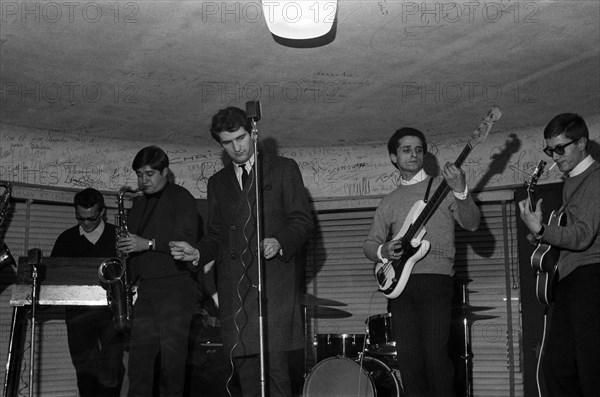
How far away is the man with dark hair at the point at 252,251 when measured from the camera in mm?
3209

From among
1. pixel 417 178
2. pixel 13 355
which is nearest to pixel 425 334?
pixel 417 178

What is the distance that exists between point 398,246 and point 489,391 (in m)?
3.19

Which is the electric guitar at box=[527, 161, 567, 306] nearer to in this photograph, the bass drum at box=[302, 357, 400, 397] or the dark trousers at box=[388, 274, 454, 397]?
the dark trousers at box=[388, 274, 454, 397]

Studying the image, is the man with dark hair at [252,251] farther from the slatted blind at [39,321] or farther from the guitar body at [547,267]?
the slatted blind at [39,321]

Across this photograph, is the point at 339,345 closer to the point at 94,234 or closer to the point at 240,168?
the point at 94,234

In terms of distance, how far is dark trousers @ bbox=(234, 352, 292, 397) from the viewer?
10.3 ft

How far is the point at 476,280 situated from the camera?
661 cm

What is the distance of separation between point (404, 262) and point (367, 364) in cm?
159

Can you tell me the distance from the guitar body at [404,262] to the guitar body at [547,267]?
1.78 ft

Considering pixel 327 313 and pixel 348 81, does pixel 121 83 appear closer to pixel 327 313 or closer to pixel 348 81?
pixel 348 81

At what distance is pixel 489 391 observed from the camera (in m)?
6.39

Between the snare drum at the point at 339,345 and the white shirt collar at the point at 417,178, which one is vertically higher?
the white shirt collar at the point at 417,178

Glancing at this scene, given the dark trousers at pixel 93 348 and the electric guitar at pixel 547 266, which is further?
the dark trousers at pixel 93 348

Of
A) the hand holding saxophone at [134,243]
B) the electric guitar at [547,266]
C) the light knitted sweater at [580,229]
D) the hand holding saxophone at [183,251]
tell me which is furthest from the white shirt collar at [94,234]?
the light knitted sweater at [580,229]
